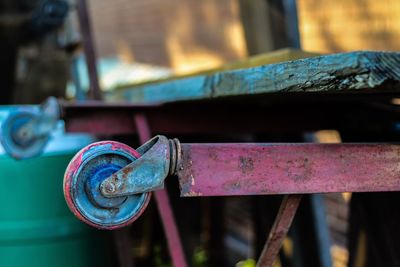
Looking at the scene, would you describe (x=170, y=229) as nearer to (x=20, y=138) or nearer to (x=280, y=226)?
(x=280, y=226)

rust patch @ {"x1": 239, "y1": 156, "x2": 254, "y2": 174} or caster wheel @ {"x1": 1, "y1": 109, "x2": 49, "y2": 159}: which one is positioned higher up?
rust patch @ {"x1": 239, "y1": 156, "x2": 254, "y2": 174}

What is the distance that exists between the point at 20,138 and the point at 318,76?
1419mm

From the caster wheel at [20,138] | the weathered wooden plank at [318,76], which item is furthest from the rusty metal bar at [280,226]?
the caster wheel at [20,138]

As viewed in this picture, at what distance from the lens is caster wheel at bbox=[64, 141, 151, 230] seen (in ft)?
3.65

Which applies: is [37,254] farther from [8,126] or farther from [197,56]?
[197,56]

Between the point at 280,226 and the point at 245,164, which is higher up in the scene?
the point at 245,164

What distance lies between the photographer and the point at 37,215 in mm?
2512

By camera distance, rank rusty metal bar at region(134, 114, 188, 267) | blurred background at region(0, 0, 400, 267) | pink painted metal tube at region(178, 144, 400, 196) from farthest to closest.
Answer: blurred background at region(0, 0, 400, 267) < rusty metal bar at region(134, 114, 188, 267) < pink painted metal tube at region(178, 144, 400, 196)

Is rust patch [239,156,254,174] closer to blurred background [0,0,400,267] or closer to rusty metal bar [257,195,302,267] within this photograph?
rusty metal bar [257,195,302,267]

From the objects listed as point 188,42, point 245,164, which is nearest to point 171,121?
point 245,164

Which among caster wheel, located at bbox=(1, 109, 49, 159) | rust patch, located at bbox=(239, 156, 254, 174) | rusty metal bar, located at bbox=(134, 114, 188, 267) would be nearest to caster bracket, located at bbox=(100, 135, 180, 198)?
rust patch, located at bbox=(239, 156, 254, 174)

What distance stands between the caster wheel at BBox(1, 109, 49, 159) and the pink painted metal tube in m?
1.17

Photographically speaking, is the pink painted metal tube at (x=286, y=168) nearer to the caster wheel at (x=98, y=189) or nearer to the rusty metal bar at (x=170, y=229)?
the caster wheel at (x=98, y=189)

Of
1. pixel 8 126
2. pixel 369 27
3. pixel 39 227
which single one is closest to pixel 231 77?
pixel 8 126
